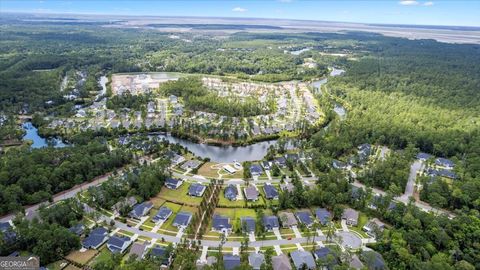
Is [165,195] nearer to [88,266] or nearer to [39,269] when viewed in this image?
[88,266]

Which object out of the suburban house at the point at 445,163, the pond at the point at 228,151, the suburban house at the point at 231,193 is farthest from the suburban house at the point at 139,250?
the suburban house at the point at 445,163

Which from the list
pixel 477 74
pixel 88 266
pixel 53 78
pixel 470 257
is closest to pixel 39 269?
pixel 88 266

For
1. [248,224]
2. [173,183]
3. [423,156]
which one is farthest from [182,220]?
[423,156]

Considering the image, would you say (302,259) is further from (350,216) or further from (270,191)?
(270,191)

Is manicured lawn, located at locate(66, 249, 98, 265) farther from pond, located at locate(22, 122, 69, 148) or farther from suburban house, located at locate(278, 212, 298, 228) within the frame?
pond, located at locate(22, 122, 69, 148)

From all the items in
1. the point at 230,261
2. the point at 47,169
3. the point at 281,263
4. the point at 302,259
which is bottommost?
the point at 302,259

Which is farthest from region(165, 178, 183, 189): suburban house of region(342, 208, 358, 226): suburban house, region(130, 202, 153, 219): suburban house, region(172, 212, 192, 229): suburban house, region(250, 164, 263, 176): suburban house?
region(342, 208, 358, 226): suburban house

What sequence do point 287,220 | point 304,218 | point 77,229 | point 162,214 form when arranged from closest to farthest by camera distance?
point 77,229 < point 287,220 < point 304,218 < point 162,214
